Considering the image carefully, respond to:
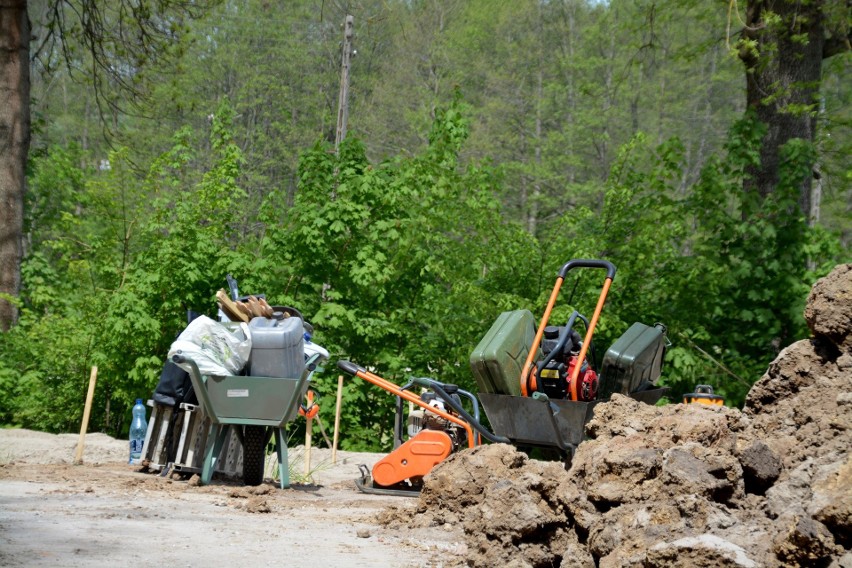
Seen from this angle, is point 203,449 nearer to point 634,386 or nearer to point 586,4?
point 634,386

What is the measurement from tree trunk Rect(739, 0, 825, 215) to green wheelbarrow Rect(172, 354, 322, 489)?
7345mm

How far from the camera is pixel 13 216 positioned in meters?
15.1

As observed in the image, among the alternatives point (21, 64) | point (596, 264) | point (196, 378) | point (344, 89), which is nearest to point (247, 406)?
point (196, 378)

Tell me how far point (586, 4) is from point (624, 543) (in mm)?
47432

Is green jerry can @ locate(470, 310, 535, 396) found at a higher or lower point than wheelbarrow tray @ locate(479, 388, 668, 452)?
higher

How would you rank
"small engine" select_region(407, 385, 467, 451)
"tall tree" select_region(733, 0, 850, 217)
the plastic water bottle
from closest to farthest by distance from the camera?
"small engine" select_region(407, 385, 467, 451)
the plastic water bottle
"tall tree" select_region(733, 0, 850, 217)

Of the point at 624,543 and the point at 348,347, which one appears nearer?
the point at 624,543

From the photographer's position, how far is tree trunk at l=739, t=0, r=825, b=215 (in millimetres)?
13445

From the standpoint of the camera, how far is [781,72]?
14.1m

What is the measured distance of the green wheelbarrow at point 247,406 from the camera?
27.2 ft

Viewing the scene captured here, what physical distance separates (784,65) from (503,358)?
314 inches

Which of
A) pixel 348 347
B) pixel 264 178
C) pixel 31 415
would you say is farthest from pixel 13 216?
pixel 264 178

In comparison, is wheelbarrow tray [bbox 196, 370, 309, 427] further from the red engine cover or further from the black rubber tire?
the red engine cover

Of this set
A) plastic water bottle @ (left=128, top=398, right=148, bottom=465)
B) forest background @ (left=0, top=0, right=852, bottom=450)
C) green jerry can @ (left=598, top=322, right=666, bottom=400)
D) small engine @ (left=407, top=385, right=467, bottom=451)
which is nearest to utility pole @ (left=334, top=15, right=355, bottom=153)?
forest background @ (left=0, top=0, right=852, bottom=450)
